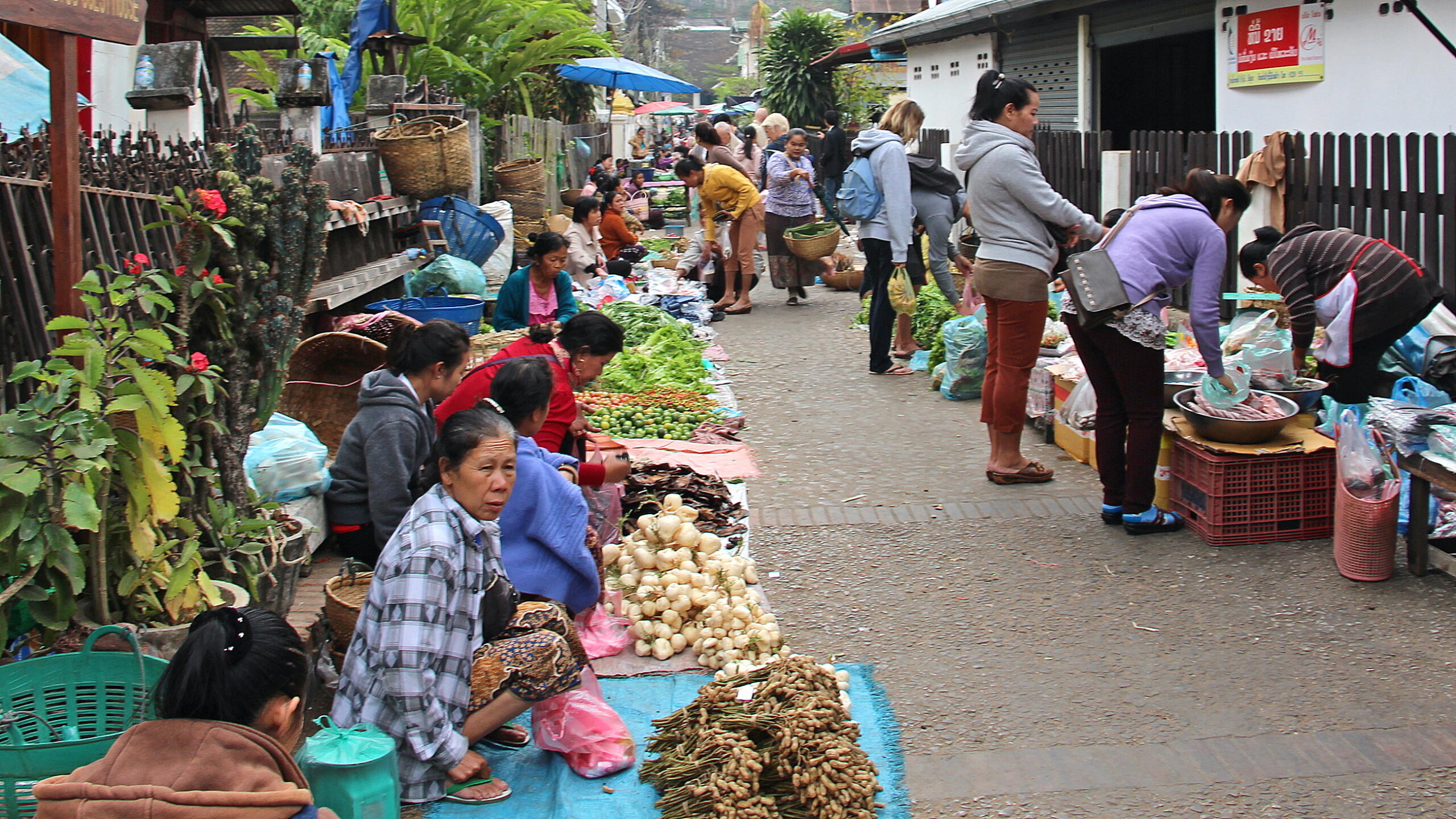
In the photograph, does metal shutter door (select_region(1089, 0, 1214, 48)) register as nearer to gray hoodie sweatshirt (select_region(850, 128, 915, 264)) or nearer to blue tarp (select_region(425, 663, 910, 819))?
gray hoodie sweatshirt (select_region(850, 128, 915, 264))

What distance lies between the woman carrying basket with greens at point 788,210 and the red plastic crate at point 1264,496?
309 inches

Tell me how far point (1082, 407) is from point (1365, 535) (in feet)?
7.14

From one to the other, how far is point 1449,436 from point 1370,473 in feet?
1.05

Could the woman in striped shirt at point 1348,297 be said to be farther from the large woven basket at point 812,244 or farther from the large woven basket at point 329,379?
the large woven basket at point 812,244

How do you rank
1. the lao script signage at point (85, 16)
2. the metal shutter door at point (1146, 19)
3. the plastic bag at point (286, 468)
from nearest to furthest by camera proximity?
the lao script signage at point (85, 16) → the plastic bag at point (286, 468) → the metal shutter door at point (1146, 19)

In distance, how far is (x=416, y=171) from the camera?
1037cm

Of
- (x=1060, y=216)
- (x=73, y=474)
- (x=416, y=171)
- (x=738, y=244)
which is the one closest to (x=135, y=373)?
(x=73, y=474)

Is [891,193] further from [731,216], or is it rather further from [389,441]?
[389,441]

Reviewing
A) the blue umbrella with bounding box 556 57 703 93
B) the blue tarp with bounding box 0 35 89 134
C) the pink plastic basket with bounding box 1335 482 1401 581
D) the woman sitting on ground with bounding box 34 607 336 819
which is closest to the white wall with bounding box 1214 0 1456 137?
the pink plastic basket with bounding box 1335 482 1401 581

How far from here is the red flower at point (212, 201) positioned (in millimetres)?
3789

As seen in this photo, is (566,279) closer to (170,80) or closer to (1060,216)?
(170,80)

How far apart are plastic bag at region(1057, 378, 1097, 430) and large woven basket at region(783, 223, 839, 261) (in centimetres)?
600

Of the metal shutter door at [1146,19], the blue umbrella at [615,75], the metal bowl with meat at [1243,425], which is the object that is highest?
the blue umbrella at [615,75]

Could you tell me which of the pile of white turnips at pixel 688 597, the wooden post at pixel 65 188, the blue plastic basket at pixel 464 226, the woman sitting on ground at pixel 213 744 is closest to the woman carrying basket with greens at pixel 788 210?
the blue plastic basket at pixel 464 226
